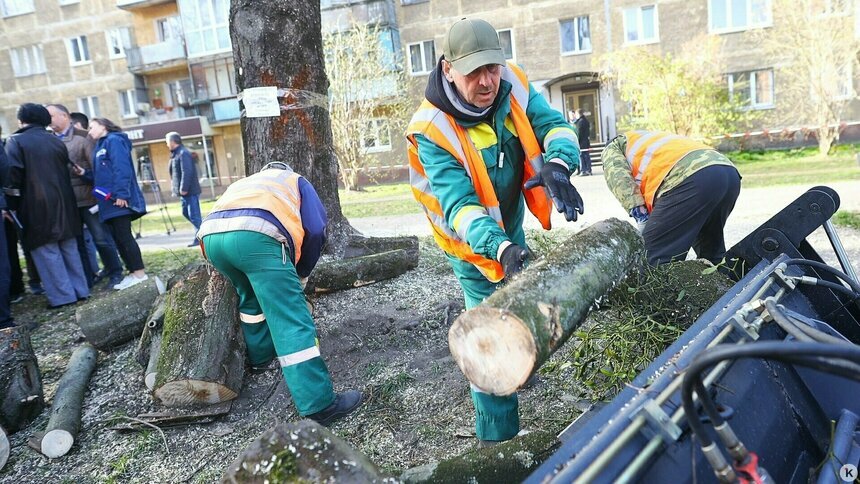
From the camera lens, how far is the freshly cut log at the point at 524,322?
1567mm

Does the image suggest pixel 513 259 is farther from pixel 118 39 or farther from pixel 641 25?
pixel 118 39

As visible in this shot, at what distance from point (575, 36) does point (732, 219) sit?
668 inches

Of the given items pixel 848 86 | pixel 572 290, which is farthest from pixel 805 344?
pixel 848 86

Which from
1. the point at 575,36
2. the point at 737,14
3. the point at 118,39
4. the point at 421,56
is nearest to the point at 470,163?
the point at 575,36

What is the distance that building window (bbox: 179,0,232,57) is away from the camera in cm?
2542

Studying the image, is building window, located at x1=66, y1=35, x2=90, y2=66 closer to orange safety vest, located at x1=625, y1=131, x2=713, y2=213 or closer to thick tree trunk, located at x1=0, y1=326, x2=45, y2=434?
thick tree trunk, located at x1=0, y1=326, x2=45, y2=434

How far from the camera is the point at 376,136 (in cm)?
1988

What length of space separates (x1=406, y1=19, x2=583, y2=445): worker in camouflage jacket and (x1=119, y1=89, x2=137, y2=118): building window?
97.4 ft

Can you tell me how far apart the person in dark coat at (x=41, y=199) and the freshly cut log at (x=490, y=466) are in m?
5.15

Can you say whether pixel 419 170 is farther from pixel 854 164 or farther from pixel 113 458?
pixel 854 164

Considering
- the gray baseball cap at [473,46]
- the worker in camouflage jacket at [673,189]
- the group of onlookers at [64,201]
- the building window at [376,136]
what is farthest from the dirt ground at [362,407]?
the building window at [376,136]

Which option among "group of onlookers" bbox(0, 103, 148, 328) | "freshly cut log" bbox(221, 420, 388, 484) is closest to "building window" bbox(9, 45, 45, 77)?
"group of onlookers" bbox(0, 103, 148, 328)

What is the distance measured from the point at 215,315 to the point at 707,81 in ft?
59.6

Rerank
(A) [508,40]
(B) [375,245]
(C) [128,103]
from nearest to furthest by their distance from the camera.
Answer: (B) [375,245] < (A) [508,40] < (C) [128,103]
